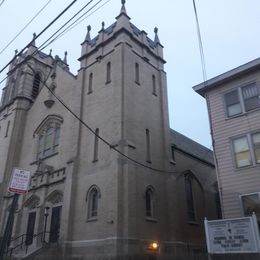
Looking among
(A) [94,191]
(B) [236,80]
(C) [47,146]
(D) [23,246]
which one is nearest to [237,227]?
(B) [236,80]

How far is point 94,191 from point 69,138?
19.1 feet

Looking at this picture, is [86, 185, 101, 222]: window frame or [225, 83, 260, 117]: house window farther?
[86, 185, 101, 222]: window frame

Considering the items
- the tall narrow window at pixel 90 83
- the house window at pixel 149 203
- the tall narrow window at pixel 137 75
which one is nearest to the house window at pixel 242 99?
the house window at pixel 149 203

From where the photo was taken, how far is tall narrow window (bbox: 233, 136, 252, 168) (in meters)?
14.9

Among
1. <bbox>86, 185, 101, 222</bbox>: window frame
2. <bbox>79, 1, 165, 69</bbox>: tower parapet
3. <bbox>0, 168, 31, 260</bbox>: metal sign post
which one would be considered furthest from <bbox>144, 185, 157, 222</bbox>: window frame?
<bbox>79, 1, 165, 69</bbox>: tower parapet

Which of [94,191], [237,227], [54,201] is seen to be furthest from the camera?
[54,201]

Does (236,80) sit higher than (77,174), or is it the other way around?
(236,80)

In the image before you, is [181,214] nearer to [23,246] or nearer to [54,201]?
[54,201]

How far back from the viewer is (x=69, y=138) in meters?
24.3

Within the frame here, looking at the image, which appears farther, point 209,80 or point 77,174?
point 77,174

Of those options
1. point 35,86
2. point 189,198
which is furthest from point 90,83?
point 189,198

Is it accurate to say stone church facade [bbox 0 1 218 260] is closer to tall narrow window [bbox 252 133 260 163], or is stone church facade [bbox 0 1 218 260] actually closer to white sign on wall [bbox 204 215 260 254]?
white sign on wall [bbox 204 215 260 254]

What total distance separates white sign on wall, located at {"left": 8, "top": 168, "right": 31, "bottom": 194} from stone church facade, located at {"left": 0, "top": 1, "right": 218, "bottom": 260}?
6454 millimetres

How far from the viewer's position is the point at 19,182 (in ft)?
32.4
